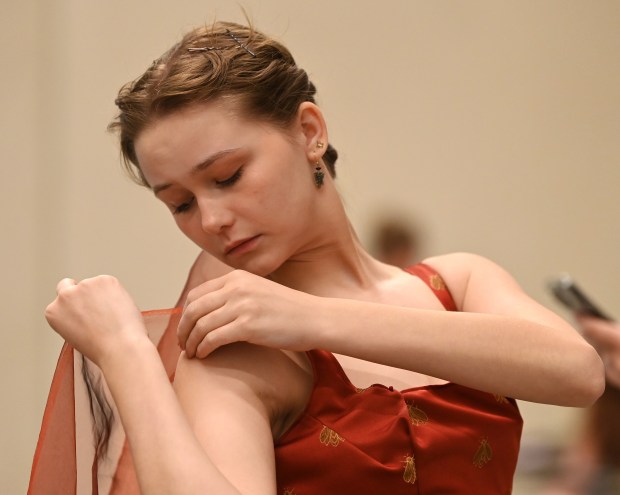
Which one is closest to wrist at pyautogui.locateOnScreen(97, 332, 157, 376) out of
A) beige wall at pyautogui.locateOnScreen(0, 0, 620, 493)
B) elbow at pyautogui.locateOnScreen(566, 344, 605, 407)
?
elbow at pyautogui.locateOnScreen(566, 344, 605, 407)

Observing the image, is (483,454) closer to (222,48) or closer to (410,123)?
(222,48)

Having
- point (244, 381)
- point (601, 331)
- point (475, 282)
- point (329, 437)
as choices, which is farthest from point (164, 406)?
point (601, 331)

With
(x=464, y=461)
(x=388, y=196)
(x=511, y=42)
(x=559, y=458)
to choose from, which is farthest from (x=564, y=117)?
(x=464, y=461)

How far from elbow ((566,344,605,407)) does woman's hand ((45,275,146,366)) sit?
0.53 meters

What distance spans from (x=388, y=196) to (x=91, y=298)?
2.66m

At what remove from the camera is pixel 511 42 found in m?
3.81

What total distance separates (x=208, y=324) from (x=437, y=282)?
48 centimetres

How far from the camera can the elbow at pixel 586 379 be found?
3.99ft

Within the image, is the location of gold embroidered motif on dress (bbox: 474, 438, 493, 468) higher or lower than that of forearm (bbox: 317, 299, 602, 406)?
lower

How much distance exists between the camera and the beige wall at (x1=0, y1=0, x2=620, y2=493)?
128 inches

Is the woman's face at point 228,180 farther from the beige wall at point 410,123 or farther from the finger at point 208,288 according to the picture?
the beige wall at point 410,123

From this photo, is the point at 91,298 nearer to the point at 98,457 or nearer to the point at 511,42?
→ the point at 98,457

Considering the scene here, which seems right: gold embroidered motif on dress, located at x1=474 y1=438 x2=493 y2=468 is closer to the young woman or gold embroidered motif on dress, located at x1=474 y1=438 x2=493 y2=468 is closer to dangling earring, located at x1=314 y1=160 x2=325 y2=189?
the young woman

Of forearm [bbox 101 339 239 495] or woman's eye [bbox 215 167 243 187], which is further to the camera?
woman's eye [bbox 215 167 243 187]
